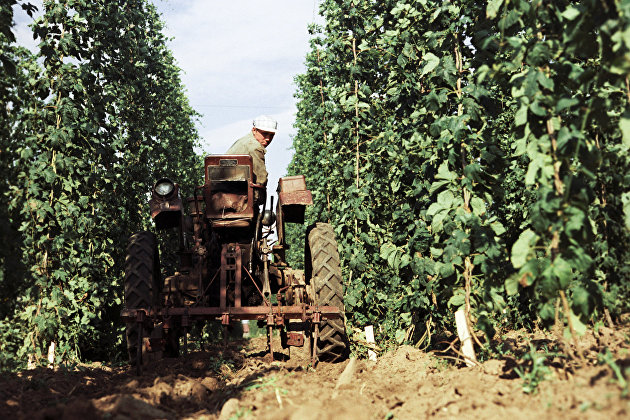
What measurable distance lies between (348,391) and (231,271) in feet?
10.6

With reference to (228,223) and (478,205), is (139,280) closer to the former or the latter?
(228,223)

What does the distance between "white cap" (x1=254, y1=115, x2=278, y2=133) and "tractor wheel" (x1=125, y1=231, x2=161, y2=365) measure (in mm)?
2079

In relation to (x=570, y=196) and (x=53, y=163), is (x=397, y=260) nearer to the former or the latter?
(x=570, y=196)

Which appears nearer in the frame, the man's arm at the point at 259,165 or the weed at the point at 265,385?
the weed at the point at 265,385

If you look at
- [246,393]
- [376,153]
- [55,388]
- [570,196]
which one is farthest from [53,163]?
[570,196]

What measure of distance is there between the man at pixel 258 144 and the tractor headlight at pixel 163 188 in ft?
2.92

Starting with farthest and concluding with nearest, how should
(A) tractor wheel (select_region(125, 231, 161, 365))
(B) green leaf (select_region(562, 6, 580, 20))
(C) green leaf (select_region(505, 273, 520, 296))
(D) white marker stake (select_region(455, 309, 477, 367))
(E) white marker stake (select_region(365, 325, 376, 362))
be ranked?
(E) white marker stake (select_region(365, 325, 376, 362)), (A) tractor wheel (select_region(125, 231, 161, 365)), (D) white marker stake (select_region(455, 309, 477, 367)), (C) green leaf (select_region(505, 273, 520, 296)), (B) green leaf (select_region(562, 6, 580, 20))

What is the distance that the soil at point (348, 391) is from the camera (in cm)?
361

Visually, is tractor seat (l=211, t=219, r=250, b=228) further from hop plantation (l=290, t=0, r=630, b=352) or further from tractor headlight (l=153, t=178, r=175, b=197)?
hop plantation (l=290, t=0, r=630, b=352)

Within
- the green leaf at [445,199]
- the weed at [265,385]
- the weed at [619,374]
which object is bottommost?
the weed at [265,385]

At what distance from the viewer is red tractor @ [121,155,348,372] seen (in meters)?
6.79

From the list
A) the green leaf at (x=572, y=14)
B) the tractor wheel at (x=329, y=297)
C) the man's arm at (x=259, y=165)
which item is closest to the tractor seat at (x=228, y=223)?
the man's arm at (x=259, y=165)

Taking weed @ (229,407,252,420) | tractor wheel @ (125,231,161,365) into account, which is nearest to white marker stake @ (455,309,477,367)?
weed @ (229,407,252,420)

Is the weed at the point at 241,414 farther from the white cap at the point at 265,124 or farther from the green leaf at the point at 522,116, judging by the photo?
the white cap at the point at 265,124
